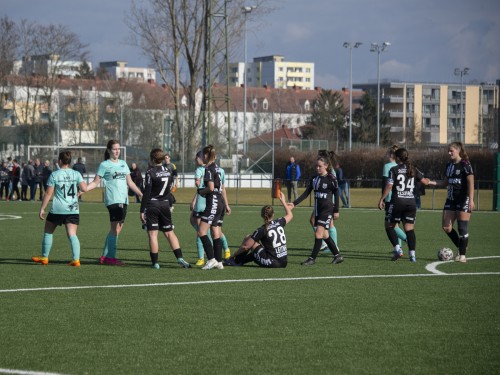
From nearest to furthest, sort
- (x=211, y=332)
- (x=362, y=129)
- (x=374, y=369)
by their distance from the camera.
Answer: (x=374, y=369) < (x=211, y=332) < (x=362, y=129)

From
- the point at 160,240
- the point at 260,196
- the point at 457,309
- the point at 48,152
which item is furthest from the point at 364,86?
the point at 457,309

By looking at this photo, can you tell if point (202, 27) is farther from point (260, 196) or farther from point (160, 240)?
point (160, 240)

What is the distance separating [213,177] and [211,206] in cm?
44

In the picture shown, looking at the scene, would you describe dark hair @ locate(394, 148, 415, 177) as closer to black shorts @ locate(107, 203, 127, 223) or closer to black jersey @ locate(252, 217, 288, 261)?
black jersey @ locate(252, 217, 288, 261)

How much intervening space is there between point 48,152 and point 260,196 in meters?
18.8

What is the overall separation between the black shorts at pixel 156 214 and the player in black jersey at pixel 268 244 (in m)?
1.44

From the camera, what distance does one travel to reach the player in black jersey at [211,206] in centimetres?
1327

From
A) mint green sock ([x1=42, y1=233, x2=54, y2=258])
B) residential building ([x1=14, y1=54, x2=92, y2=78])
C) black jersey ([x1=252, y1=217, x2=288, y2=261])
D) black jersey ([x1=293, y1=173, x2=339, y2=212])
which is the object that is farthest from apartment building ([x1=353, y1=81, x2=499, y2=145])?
mint green sock ([x1=42, y1=233, x2=54, y2=258])

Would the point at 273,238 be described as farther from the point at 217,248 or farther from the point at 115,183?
the point at 115,183

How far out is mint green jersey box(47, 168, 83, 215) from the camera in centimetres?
1375

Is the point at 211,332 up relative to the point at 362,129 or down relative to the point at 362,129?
down

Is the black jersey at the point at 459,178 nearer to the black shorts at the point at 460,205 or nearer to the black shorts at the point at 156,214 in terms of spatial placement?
the black shorts at the point at 460,205

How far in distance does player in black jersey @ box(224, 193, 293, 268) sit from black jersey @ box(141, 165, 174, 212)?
1.60 metres

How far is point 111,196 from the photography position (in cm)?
1431
